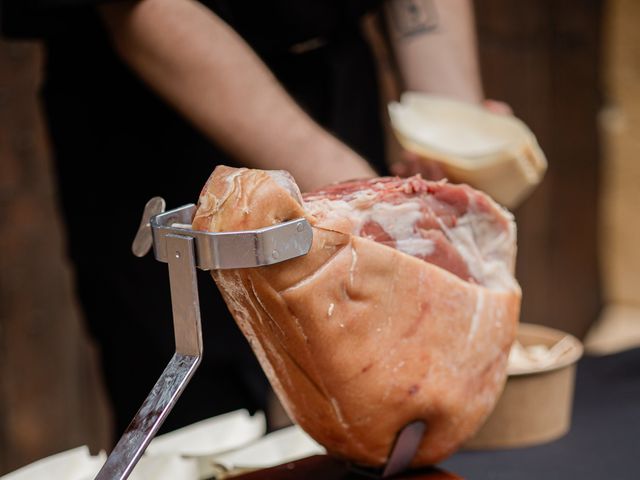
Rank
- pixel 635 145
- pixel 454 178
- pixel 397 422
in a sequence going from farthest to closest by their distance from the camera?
pixel 635 145, pixel 454 178, pixel 397 422

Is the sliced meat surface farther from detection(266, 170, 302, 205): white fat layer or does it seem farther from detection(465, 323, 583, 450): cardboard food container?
detection(465, 323, 583, 450): cardboard food container

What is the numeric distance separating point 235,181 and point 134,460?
232 millimetres

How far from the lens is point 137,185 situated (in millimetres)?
1469

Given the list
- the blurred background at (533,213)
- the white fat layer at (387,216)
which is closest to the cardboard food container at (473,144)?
the white fat layer at (387,216)

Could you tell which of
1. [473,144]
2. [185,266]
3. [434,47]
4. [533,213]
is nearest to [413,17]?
[434,47]

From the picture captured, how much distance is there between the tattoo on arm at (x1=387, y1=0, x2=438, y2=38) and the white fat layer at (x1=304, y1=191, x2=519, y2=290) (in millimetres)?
771

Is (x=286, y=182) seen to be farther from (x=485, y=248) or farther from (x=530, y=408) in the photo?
(x=530, y=408)

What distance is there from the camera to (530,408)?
46.8 inches

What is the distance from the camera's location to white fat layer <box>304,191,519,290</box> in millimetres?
832

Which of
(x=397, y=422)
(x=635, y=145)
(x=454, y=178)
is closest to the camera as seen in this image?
(x=397, y=422)

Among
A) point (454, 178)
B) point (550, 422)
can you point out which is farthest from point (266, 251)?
point (550, 422)

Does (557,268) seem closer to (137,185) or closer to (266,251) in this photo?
(137,185)

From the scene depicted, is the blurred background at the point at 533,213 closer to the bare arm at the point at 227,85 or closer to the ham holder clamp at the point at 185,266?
the bare arm at the point at 227,85

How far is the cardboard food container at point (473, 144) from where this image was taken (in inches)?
46.4
